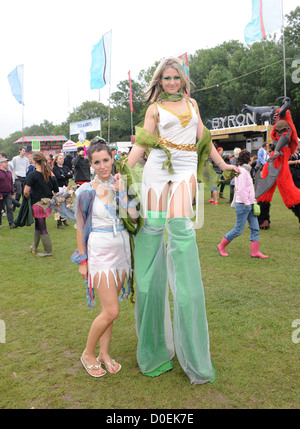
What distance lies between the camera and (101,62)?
16172 millimetres

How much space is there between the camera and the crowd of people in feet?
9.23

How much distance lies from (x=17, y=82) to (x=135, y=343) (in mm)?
20379

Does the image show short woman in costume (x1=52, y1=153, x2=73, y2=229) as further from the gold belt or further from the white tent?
the white tent

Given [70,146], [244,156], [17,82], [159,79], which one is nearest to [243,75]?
[70,146]

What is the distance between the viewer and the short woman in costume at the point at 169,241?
110 inches

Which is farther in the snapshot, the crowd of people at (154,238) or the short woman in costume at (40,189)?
the short woman in costume at (40,189)

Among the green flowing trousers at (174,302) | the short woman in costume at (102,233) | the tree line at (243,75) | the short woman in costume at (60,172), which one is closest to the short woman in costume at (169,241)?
the green flowing trousers at (174,302)

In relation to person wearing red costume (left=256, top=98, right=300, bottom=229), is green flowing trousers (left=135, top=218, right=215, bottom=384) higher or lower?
lower

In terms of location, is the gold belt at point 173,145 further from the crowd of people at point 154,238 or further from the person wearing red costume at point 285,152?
the person wearing red costume at point 285,152

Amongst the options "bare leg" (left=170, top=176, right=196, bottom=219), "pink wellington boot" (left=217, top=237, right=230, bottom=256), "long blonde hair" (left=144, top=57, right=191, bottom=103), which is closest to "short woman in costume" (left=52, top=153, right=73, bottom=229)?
"pink wellington boot" (left=217, top=237, right=230, bottom=256)

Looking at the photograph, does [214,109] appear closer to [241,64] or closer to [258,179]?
[241,64]

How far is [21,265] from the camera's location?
6.16 metres

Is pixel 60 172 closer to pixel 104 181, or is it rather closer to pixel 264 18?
pixel 104 181

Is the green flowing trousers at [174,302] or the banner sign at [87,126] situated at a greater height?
the banner sign at [87,126]
